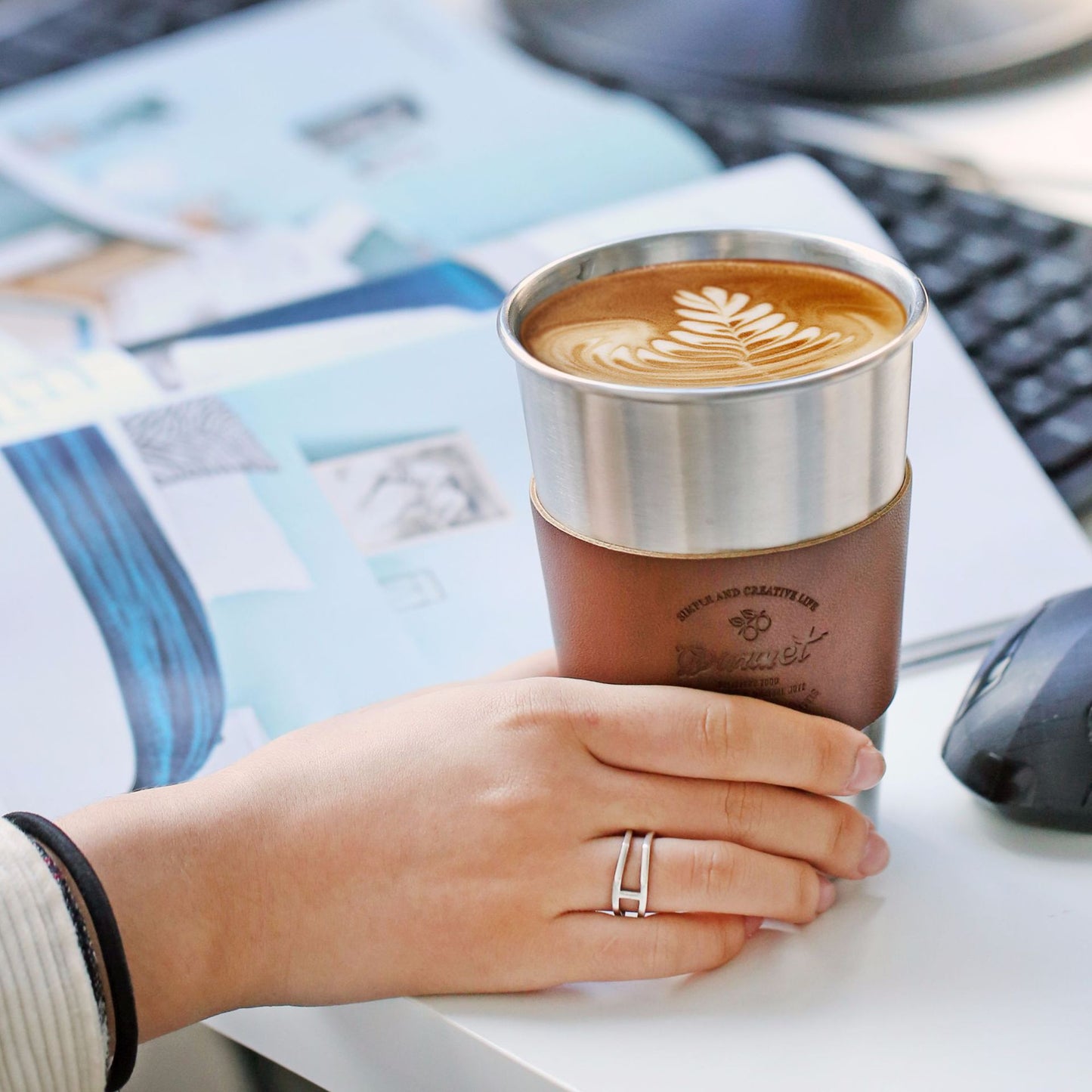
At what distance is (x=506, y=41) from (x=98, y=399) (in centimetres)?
51

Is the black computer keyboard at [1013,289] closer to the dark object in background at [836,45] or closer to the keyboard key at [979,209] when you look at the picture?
the keyboard key at [979,209]

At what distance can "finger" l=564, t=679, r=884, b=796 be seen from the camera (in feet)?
1.16

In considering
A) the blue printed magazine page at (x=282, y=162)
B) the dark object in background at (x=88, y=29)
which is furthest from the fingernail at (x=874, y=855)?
the dark object in background at (x=88, y=29)

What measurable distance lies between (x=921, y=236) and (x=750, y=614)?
1.37 feet

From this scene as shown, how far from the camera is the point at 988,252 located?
664 millimetres

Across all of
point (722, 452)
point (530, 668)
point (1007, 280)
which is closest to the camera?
point (722, 452)

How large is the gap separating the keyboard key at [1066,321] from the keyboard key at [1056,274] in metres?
0.01

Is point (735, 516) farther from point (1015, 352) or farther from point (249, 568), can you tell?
point (1015, 352)

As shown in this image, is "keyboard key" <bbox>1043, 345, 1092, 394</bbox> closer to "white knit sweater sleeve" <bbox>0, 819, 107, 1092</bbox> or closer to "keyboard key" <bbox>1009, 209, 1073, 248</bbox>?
"keyboard key" <bbox>1009, 209, 1073, 248</bbox>

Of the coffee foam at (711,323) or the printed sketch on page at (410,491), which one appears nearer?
the coffee foam at (711,323)

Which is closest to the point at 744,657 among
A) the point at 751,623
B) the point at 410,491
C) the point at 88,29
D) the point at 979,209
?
the point at 751,623

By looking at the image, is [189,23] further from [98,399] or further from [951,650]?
[951,650]

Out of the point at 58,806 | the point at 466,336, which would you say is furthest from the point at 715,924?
the point at 466,336

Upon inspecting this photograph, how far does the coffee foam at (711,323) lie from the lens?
0.34 meters
